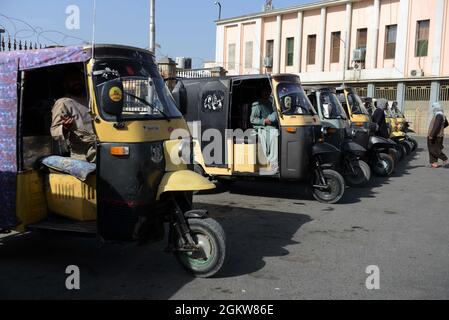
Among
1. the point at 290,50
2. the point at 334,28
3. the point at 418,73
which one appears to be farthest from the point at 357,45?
the point at 290,50

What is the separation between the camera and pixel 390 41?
1197 inches

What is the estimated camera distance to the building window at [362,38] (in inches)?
1239

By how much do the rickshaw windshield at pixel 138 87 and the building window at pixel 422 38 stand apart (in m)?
27.7

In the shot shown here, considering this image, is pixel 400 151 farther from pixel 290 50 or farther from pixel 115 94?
pixel 290 50

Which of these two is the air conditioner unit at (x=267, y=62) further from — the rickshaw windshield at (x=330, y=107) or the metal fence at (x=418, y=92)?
the rickshaw windshield at (x=330, y=107)

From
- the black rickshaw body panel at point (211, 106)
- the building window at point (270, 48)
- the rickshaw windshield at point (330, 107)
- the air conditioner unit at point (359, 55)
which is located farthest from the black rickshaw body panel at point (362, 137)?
the building window at point (270, 48)

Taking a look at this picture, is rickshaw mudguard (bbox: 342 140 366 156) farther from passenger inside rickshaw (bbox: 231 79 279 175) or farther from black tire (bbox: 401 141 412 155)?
black tire (bbox: 401 141 412 155)

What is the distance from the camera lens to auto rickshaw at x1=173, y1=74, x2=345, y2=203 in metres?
8.55

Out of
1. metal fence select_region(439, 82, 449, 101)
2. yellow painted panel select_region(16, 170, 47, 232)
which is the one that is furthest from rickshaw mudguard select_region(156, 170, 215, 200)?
metal fence select_region(439, 82, 449, 101)

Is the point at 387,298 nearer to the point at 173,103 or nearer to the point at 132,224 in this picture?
the point at 132,224

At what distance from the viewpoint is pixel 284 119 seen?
28.1 feet

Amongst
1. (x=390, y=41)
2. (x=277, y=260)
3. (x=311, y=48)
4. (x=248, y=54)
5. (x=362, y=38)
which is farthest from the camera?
(x=248, y=54)

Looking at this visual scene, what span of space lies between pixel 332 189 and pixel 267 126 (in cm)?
172
